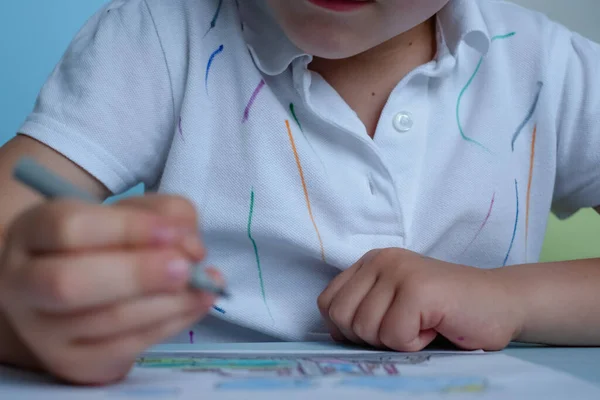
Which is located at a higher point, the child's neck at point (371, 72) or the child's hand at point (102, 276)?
the child's neck at point (371, 72)

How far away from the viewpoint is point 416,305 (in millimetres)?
375

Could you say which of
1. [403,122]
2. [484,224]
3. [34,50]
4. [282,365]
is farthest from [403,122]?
[34,50]

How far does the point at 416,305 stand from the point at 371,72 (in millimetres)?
207

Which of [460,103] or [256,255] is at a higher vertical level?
[460,103]

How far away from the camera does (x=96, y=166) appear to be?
18.6 inches

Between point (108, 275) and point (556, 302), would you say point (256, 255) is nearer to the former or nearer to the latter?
point (556, 302)

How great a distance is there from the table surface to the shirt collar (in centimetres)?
20

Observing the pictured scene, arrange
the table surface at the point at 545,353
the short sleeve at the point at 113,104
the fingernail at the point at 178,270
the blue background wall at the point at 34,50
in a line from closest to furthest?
the fingernail at the point at 178,270 < the table surface at the point at 545,353 < the short sleeve at the point at 113,104 < the blue background wall at the point at 34,50

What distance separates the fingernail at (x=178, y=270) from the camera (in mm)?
204

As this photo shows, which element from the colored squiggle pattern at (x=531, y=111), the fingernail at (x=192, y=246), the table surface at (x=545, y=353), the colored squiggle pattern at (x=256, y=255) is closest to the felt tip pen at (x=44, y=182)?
the fingernail at (x=192, y=246)

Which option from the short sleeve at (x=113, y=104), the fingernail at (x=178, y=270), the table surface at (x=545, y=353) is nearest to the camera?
the fingernail at (x=178, y=270)

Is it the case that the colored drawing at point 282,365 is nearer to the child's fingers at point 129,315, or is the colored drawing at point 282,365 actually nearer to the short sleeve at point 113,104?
the child's fingers at point 129,315

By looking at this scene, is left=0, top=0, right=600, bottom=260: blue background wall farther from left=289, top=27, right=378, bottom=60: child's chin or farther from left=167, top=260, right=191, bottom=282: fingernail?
left=167, top=260, right=191, bottom=282: fingernail

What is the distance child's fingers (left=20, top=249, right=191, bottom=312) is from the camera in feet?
0.67
